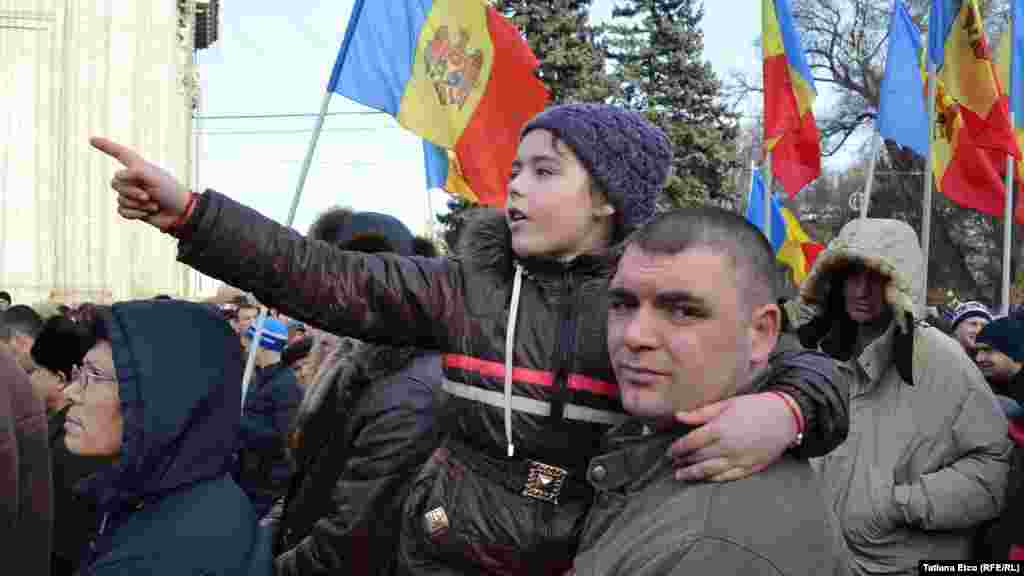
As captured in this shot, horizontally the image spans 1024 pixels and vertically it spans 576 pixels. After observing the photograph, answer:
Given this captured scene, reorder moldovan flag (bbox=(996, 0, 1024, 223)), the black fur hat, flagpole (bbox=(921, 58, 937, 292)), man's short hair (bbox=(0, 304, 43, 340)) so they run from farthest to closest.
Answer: moldovan flag (bbox=(996, 0, 1024, 223))
man's short hair (bbox=(0, 304, 43, 340))
flagpole (bbox=(921, 58, 937, 292))
the black fur hat

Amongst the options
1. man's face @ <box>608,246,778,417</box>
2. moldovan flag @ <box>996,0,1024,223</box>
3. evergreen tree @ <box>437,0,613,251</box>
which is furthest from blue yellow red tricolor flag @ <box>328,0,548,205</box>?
evergreen tree @ <box>437,0,613,251</box>

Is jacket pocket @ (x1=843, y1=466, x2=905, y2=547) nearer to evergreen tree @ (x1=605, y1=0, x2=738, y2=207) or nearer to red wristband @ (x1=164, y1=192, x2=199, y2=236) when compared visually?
red wristband @ (x1=164, y1=192, x2=199, y2=236)

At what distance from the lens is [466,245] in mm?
2721

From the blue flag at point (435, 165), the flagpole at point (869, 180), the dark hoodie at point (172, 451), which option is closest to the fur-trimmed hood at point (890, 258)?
the flagpole at point (869, 180)

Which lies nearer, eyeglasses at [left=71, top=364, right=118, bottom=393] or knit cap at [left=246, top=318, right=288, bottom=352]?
eyeglasses at [left=71, top=364, right=118, bottom=393]

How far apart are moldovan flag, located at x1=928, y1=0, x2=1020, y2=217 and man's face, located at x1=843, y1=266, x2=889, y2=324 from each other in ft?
12.6

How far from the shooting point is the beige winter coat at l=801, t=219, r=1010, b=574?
4.03 m

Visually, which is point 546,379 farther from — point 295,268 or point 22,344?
point 22,344

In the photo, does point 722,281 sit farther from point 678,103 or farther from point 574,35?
point 678,103

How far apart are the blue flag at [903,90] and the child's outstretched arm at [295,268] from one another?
6110 mm

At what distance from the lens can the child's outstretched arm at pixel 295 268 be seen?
2.15 metres

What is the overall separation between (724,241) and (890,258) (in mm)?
2535

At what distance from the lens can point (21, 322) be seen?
773 cm

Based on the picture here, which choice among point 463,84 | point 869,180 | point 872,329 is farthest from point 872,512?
point 463,84
